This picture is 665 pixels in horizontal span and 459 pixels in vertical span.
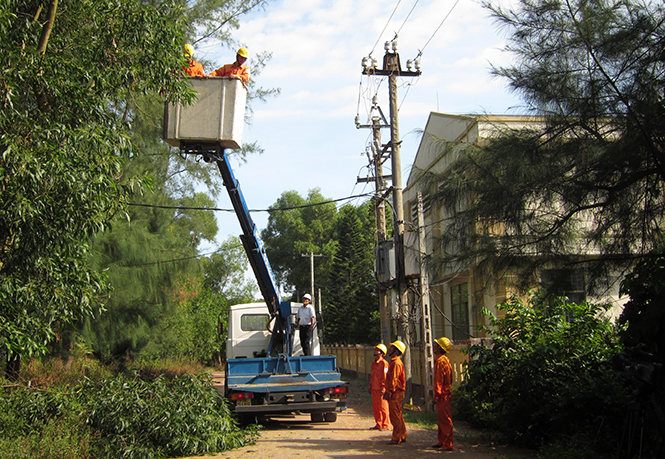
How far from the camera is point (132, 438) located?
792 cm

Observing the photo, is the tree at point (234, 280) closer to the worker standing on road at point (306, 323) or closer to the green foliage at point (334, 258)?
the green foliage at point (334, 258)

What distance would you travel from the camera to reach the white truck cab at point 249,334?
1408 centimetres

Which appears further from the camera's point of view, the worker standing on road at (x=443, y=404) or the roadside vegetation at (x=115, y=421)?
the worker standing on road at (x=443, y=404)

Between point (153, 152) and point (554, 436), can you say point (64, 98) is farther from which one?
point (153, 152)

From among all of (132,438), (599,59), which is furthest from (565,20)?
(132,438)

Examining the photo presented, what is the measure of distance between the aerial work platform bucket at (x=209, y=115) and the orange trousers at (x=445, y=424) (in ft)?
17.4

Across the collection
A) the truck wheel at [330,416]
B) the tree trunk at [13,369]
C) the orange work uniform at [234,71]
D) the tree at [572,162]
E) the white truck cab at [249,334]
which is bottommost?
the truck wheel at [330,416]

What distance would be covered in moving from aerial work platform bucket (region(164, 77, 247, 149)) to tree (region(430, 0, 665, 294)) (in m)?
3.98

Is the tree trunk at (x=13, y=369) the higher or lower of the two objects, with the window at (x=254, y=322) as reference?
lower

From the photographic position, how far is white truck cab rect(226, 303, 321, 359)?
1408 centimetres

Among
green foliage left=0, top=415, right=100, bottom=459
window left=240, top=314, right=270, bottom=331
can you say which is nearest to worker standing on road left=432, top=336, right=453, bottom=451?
green foliage left=0, top=415, right=100, bottom=459

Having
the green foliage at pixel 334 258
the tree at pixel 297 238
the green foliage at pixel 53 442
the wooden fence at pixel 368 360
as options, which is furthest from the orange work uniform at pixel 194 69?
the tree at pixel 297 238

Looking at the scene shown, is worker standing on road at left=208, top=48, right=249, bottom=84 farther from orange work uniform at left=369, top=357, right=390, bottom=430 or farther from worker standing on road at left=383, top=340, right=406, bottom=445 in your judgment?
orange work uniform at left=369, top=357, right=390, bottom=430

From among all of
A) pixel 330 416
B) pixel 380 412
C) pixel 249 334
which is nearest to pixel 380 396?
pixel 380 412
